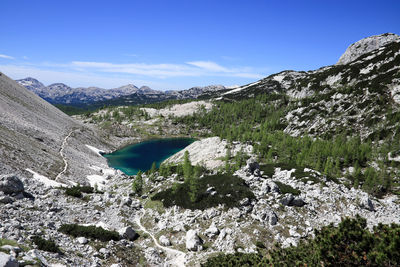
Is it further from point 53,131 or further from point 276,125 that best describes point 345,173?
point 53,131

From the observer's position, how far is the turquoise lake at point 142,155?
118150 mm

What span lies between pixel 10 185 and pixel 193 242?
3296 centimetres

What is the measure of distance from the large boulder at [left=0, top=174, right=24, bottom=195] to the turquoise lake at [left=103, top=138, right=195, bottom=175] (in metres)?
68.2

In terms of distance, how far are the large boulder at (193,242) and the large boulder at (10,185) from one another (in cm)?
3134

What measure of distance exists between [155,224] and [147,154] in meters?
111

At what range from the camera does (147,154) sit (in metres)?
148

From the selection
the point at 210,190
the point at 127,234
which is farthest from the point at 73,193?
the point at 210,190

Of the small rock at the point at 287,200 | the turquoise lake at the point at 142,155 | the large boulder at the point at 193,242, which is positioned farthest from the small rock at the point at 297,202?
the turquoise lake at the point at 142,155

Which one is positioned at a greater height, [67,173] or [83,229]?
[83,229]

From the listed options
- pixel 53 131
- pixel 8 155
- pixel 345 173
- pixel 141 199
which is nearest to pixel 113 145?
pixel 53 131

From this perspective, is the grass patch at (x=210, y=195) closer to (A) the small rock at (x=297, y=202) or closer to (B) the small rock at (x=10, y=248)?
(A) the small rock at (x=297, y=202)

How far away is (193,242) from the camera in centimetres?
3253

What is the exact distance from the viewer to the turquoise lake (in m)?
118

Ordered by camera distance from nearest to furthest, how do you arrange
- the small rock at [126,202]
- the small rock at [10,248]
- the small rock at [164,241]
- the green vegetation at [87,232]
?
1. the small rock at [10,248]
2. the green vegetation at [87,232]
3. the small rock at [164,241]
4. the small rock at [126,202]
